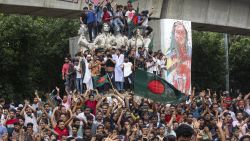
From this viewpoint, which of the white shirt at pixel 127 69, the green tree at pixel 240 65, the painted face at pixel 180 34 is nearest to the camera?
the white shirt at pixel 127 69

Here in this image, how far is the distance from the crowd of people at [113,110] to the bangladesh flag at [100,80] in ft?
0.23

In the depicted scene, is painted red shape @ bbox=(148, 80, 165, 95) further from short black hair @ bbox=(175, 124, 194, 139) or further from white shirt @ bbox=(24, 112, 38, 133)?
short black hair @ bbox=(175, 124, 194, 139)

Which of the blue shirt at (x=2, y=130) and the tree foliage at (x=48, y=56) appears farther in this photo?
the tree foliage at (x=48, y=56)

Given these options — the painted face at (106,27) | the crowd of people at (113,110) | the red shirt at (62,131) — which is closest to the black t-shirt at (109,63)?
the crowd of people at (113,110)

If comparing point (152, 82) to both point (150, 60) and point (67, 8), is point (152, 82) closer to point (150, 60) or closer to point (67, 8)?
point (150, 60)

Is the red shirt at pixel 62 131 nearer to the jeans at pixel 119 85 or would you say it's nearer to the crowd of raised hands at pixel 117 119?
the crowd of raised hands at pixel 117 119

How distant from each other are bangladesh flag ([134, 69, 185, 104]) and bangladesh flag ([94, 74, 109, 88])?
134 inches

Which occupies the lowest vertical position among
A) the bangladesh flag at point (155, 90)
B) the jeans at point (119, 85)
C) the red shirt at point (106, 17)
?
the jeans at point (119, 85)

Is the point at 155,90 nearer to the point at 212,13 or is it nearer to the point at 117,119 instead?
the point at 117,119

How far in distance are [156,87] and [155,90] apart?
0.34ft

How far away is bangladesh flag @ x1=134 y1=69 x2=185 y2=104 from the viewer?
53.4ft

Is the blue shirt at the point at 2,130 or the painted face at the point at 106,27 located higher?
→ the painted face at the point at 106,27

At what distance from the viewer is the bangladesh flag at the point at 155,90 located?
53.4ft

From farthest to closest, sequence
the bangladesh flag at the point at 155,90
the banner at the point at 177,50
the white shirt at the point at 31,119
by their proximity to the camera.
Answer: the banner at the point at 177,50 → the bangladesh flag at the point at 155,90 → the white shirt at the point at 31,119
